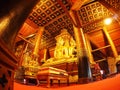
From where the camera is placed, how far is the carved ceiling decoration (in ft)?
26.2

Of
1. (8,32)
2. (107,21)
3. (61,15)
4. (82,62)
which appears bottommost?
(8,32)

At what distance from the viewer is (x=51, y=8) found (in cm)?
820

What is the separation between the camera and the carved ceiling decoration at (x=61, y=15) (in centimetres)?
797

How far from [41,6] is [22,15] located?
7256 millimetres

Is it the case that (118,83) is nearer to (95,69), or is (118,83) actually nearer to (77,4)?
(95,69)

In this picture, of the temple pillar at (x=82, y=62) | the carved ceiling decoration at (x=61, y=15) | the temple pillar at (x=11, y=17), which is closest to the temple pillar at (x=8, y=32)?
the temple pillar at (x=11, y=17)

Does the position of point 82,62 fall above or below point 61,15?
below

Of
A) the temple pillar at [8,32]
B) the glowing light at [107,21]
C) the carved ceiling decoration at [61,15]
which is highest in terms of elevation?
the carved ceiling decoration at [61,15]

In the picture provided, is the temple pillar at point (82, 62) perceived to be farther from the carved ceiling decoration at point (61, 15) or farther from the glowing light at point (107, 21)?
the glowing light at point (107, 21)

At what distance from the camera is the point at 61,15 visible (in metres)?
8.74

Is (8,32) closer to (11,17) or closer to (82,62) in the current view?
(11,17)

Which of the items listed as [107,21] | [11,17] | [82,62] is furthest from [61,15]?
[11,17]

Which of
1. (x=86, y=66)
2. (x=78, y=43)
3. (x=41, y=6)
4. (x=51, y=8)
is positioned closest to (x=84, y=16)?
(x=51, y=8)

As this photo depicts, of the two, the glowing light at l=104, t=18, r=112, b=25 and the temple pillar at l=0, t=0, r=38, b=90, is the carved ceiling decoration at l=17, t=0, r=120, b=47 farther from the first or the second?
the temple pillar at l=0, t=0, r=38, b=90
